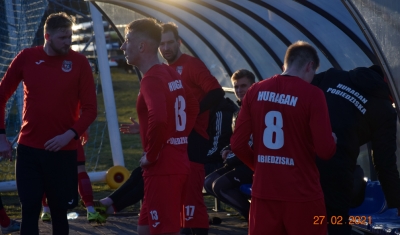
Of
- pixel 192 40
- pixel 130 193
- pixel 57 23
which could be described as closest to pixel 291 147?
pixel 57 23

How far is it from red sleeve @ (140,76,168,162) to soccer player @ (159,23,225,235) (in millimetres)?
1901

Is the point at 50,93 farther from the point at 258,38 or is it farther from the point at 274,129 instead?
the point at 258,38

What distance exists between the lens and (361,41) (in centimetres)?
730

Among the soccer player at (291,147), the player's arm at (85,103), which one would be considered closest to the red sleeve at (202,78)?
the player's arm at (85,103)

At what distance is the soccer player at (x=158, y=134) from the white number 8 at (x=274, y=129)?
0.70m

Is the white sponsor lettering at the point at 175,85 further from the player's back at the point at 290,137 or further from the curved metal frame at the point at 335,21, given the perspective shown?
the curved metal frame at the point at 335,21

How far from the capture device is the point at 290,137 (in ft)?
14.2

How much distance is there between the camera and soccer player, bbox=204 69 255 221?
24.9ft

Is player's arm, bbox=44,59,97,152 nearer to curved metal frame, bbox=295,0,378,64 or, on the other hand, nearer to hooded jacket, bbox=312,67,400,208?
hooded jacket, bbox=312,67,400,208

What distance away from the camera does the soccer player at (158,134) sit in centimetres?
466

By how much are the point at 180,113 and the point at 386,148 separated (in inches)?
57.2

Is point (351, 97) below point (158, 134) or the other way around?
the other way around

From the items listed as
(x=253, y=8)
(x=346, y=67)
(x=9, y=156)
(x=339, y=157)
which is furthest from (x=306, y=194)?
(x=253, y=8)
